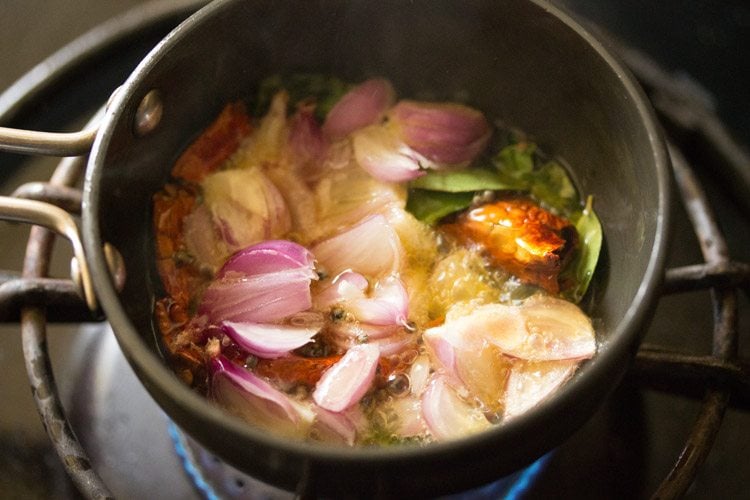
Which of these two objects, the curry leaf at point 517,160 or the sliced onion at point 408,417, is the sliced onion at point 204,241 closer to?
the sliced onion at point 408,417

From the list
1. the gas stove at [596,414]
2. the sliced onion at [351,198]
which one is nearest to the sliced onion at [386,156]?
the sliced onion at [351,198]

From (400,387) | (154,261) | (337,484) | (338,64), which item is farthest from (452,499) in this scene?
(338,64)

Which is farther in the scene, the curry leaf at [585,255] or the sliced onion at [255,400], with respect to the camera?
the curry leaf at [585,255]

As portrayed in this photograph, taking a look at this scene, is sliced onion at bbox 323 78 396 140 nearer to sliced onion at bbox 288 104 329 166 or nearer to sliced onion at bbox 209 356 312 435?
sliced onion at bbox 288 104 329 166

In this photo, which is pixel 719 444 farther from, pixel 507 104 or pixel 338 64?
pixel 338 64

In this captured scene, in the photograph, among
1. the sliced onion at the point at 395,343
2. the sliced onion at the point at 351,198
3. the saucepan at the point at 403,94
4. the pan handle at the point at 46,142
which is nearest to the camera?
the saucepan at the point at 403,94

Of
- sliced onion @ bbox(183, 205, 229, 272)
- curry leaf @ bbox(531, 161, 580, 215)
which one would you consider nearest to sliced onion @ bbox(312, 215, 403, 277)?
sliced onion @ bbox(183, 205, 229, 272)
